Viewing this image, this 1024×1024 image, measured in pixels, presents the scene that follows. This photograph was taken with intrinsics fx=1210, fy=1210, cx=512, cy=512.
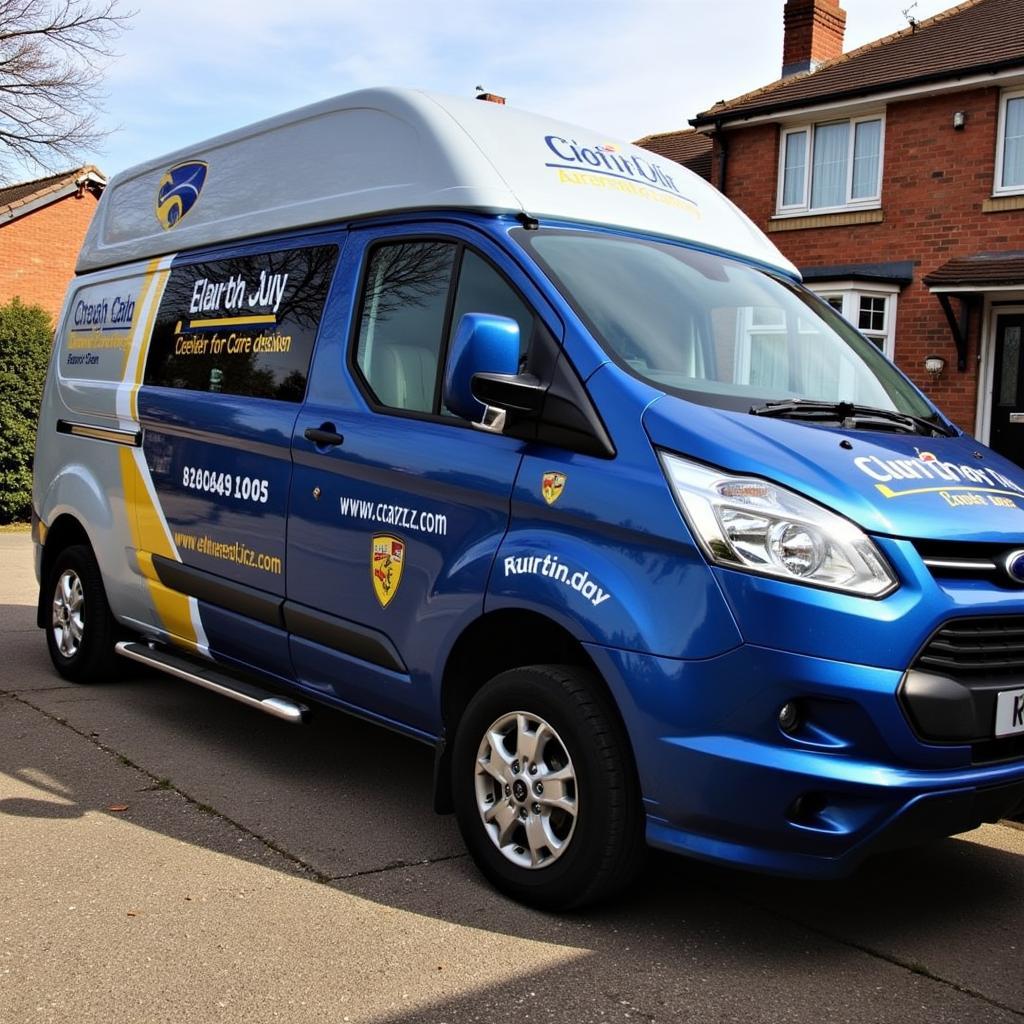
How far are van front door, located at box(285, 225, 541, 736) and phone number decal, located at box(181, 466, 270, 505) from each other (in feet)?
0.83

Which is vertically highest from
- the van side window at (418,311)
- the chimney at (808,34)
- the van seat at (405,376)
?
the chimney at (808,34)

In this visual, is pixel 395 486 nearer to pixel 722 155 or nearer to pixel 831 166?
pixel 831 166

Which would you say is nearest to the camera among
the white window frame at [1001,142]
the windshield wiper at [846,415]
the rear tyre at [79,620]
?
the windshield wiper at [846,415]

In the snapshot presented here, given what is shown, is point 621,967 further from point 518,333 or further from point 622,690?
point 518,333

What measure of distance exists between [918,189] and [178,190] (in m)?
12.7

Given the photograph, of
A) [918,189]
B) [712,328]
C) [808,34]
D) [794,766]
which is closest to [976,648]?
[794,766]

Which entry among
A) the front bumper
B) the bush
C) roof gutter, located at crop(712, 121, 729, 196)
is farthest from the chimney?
the front bumper

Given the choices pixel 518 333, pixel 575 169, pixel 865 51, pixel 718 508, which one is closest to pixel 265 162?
pixel 575 169

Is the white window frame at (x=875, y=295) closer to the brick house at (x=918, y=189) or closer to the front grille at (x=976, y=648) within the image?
the brick house at (x=918, y=189)

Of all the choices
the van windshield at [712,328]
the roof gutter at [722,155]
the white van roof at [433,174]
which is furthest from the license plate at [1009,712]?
the roof gutter at [722,155]

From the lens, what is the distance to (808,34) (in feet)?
66.2

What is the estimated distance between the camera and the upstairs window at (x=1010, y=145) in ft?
49.7

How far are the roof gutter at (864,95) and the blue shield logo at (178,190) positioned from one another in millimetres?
12345

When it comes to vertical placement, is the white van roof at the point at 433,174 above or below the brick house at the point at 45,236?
below
